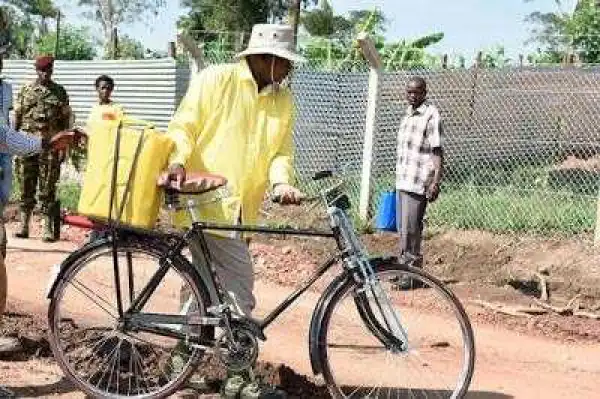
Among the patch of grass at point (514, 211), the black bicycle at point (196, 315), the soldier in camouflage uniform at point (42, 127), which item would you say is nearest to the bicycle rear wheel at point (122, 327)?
the black bicycle at point (196, 315)

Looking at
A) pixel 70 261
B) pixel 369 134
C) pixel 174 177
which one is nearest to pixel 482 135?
pixel 369 134

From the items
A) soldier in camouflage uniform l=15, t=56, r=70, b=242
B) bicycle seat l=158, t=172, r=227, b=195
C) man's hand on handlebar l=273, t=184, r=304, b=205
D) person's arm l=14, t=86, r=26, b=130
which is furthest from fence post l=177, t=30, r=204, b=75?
bicycle seat l=158, t=172, r=227, b=195

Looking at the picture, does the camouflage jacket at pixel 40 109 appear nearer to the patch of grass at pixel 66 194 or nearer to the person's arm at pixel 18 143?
the patch of grass at pixel 66 194

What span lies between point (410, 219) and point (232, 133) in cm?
412

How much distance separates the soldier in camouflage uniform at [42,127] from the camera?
985cm

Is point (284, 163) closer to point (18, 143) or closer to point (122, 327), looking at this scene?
point (122, 327)

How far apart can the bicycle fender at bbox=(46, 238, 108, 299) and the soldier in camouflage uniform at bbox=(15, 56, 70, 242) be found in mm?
5036

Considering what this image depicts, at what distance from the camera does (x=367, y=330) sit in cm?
473

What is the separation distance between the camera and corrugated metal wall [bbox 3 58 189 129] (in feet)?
45.4

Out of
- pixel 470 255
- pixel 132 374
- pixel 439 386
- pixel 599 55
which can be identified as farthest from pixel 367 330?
pixel 599 55

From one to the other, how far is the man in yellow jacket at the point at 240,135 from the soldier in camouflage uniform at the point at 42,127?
508cm

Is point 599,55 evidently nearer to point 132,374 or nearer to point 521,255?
point 521,255

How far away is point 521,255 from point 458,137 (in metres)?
2.47

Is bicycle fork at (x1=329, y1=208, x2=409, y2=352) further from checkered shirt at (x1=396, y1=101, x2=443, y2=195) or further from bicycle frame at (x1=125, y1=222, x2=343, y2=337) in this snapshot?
checkered shirt at (x1=396, y1=101, x2=443, y2=195)
